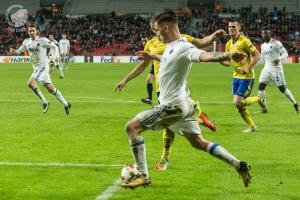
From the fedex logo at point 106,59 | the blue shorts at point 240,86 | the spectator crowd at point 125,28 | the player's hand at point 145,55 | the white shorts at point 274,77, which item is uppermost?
the player's hand at point 145,55

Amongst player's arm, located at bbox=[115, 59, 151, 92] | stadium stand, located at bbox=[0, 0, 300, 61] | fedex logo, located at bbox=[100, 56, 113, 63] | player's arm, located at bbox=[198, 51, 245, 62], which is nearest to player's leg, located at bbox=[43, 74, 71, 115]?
player's arm, located at bbox=[115, 59, 151, 92]

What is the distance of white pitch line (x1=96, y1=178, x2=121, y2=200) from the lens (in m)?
7.70

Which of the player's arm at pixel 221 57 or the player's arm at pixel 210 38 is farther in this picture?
the player's arm at pixel 210 38

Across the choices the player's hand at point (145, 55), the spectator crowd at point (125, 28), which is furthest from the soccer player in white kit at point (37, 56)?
the spectator crowd at point (125, 28)

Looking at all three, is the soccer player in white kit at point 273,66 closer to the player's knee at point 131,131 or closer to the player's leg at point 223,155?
the player's leg at point 223,155

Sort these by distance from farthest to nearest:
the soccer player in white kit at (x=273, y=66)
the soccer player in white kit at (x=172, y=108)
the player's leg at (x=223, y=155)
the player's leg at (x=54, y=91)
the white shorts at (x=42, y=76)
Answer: the soccer player in white kit at (x=273, y=66), the white shorts at (x=42, y=76), the player's leg at (x=54, y=91), the player's leg at (x=223, y=155), the soccer player in white kit at (x=172, y=108)

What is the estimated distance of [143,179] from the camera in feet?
25.7

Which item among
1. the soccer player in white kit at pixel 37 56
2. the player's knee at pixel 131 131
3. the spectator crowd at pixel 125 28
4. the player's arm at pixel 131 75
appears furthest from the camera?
the spectator crowd at pixel 125 28

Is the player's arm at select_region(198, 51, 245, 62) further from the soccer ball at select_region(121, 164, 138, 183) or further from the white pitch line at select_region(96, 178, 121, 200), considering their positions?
the white pitch line at select_region(96, 178, 121, 200)

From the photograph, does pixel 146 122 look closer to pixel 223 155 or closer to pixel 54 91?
pixel 223 155

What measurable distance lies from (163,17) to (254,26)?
5983cm

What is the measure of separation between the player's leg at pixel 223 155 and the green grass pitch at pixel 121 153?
12.3 inches

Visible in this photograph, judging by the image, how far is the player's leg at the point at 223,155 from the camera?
25.1ft

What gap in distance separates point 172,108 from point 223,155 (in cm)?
95
